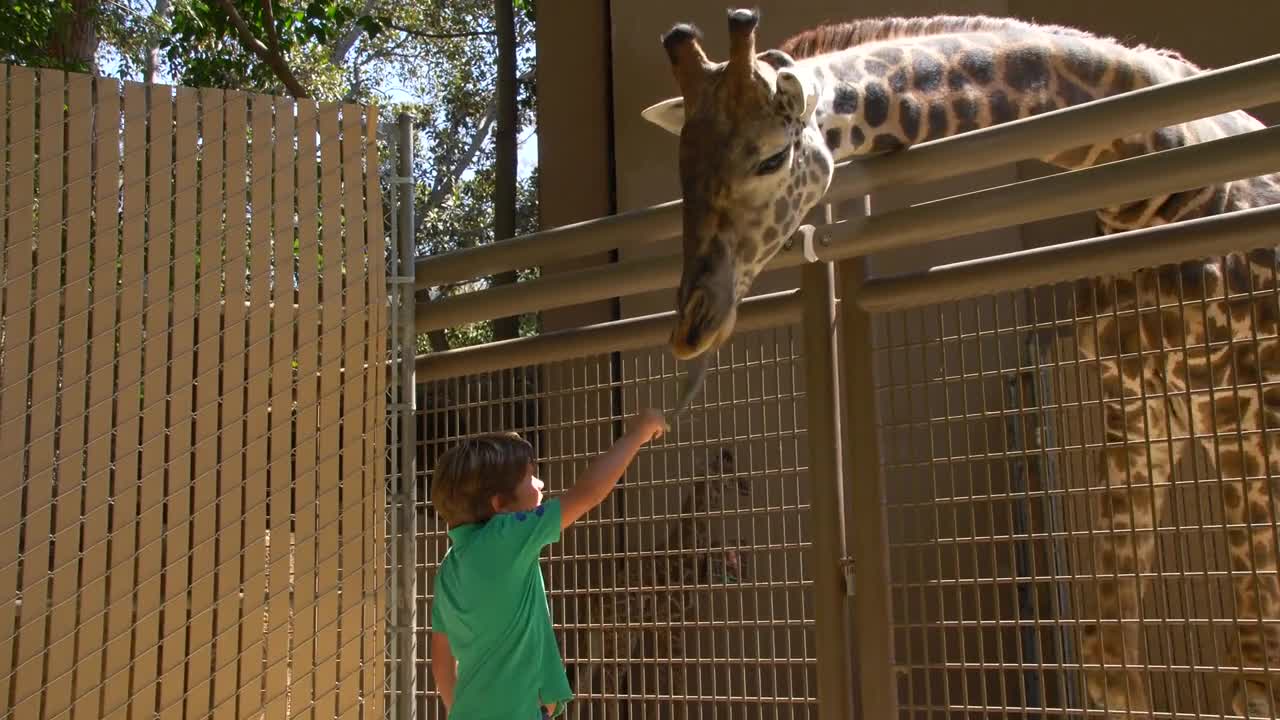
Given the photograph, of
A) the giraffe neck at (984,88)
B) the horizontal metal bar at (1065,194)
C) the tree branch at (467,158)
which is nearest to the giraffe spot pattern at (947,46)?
the giraffe neck at (984,88)

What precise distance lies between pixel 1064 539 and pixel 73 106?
2.99 meters

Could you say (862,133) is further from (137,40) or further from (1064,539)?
(137,40)

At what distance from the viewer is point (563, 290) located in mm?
4008

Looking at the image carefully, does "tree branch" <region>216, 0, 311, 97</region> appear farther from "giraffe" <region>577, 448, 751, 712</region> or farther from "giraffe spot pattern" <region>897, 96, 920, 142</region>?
"giraffe spot pattern" <region>897, 96, 920, 142</region>

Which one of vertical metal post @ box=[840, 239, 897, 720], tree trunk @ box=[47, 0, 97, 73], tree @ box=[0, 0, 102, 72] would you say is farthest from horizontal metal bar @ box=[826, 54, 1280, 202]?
tree trunk @ box=[47, 0, 97, 73]

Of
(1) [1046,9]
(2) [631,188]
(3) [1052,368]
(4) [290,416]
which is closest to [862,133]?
(3) [1052,368]

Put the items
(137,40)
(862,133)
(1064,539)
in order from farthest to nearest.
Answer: (137,40) < (862,133) < (1064,539)

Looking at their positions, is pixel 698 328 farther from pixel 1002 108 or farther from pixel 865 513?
pixel 1002 108

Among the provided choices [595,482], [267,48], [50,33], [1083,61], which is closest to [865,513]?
[595,482]

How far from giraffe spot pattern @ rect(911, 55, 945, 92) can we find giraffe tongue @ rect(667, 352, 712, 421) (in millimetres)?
1042

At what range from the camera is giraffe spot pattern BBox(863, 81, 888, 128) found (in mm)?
3605

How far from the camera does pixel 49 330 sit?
3744mm

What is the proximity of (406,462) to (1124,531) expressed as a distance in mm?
2145

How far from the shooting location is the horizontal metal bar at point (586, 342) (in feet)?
11.8
